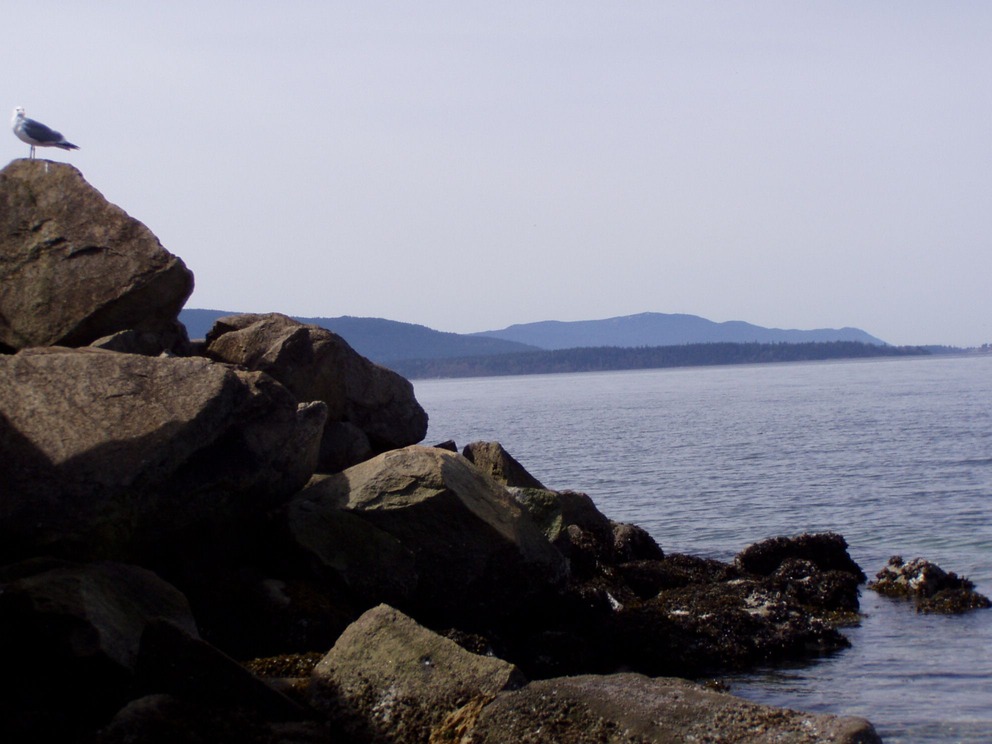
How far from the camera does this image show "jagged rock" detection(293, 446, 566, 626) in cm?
1111

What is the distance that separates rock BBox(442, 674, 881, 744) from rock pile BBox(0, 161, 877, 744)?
0.06ft

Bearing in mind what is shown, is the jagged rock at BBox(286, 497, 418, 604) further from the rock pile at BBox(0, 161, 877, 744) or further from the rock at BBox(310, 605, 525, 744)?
the rock at BBox(310, 605, 525, 744)

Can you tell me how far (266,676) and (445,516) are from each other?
2622 mm

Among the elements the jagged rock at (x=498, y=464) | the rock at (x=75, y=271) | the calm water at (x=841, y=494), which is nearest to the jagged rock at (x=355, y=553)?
the calm water at (x=841, y=494)

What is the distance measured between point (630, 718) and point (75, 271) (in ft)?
30.9

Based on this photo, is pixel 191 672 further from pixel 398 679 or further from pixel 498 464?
pixel 498 464

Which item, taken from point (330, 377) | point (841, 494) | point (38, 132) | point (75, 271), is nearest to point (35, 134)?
point (38, 132)

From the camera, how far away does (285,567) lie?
10.9 meters

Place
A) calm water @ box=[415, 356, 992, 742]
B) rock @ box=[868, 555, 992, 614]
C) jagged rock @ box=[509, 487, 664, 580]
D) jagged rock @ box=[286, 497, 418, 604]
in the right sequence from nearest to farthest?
jagged rock @ box=[286, 497, 418, 604]
calm water @ box=[415, 356, 992, 742]
jagged rock @ box=[509, 487, 664, 580]
rock @ box=[868, 555, 992, 614]

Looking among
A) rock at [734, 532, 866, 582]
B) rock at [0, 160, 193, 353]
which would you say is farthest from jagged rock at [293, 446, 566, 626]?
rock at [734, 532, 866, 582]

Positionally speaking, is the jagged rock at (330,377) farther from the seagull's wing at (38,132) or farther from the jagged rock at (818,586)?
the jagged rock at (818,586)

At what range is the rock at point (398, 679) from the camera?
8023mm

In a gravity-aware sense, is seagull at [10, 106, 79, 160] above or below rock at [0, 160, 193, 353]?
above

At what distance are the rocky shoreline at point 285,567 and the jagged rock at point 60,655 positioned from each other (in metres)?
0.02
